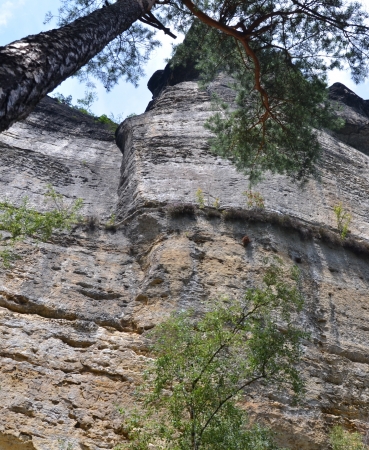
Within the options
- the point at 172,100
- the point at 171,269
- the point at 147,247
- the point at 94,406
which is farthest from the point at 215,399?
the point at 172,100

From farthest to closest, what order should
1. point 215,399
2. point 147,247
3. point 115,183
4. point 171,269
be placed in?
point 115,183, point 147,247, point 171,269, point 215,399

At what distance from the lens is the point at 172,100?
16047mm

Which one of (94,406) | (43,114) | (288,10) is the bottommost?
(94,406)

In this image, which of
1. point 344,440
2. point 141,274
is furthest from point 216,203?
point 344,440

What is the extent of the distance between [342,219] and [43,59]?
344 inches

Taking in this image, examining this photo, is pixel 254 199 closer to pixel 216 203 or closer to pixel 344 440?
pixel 216 203

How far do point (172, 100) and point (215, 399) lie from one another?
12.2 metres

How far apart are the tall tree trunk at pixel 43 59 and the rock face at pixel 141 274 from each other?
407 centimetres

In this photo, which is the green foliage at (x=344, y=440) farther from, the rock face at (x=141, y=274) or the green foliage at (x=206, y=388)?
the green foliage at (x=206, y=388)

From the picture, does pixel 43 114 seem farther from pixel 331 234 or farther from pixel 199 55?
pixel 331 234

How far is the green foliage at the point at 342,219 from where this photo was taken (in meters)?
11.4

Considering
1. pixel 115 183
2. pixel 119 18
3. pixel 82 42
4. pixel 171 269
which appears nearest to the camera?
pixel 82 42

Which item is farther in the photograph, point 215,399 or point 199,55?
point 199,55

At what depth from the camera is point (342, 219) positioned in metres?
11.9
